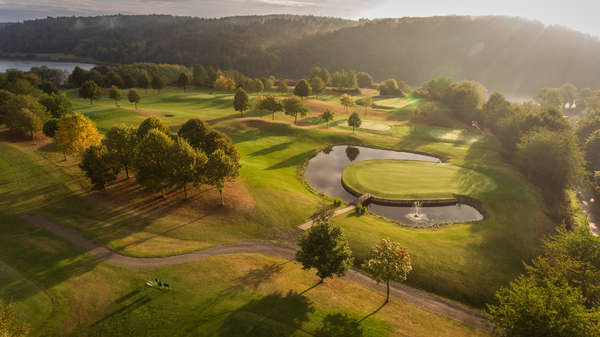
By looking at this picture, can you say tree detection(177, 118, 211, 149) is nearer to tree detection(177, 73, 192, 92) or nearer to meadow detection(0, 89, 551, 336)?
meadow detection(0, 89, 551, 336)

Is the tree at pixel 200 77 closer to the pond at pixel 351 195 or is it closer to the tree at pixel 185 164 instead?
the pond at pixel 351 195

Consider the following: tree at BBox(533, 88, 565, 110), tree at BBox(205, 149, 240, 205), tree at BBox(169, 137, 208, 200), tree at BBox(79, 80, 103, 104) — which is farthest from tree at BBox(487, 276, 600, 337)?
tree at BBox(533, 88, 565, 110)

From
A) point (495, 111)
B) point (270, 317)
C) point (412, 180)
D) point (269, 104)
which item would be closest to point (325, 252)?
point (270, 317)

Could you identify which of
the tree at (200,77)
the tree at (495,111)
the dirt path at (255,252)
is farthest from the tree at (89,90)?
the tree at (495,111)

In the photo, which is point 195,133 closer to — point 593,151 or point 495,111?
point 593,151

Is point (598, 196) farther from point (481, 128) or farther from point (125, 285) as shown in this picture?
point (125, 285)
